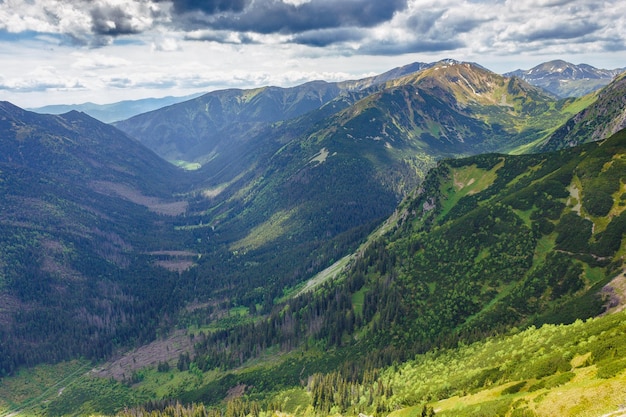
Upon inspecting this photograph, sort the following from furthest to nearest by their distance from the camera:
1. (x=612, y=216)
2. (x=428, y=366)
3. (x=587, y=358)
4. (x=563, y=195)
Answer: (x=563, y=195) → (x=612, y=216) → (x=428, y=366) → (x=587, y=358)

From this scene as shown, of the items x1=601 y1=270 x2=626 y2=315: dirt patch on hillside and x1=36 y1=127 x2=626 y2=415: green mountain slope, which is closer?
x1=36 y1=127 x2=626 y2=415: green mountain slope

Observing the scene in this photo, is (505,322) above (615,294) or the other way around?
the other way around

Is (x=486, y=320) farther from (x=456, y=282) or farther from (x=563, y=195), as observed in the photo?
(x=563, y=195)

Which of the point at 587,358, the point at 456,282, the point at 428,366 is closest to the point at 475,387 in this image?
the point at 587,358

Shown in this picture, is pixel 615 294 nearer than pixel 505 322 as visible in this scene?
Yes

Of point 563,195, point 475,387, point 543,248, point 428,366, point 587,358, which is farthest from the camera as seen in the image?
point 563,195

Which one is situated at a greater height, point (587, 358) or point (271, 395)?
point (587, 358)

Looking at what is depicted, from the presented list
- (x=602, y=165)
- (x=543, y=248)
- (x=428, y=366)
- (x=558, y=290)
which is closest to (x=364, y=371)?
(x=428, y=366)

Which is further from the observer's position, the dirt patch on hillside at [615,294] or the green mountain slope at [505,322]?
the dirt patch on hillside at [615,294]

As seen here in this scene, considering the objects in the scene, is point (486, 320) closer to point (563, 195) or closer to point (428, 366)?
point (428, 366)

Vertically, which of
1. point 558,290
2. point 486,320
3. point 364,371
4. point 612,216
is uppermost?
point 612,216

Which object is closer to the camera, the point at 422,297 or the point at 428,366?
the point at 428,366
